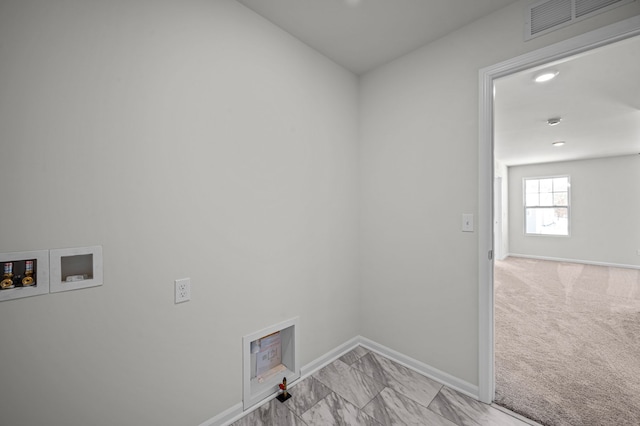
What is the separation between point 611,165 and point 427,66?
7544 mm

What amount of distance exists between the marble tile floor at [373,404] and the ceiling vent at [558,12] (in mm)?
2417

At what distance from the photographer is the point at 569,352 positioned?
2.51 metres

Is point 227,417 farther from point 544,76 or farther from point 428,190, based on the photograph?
point 544,76

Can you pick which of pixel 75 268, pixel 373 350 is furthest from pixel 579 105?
pixel 75 268

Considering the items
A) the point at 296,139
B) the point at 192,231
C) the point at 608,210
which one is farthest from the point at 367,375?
the point at 608,210

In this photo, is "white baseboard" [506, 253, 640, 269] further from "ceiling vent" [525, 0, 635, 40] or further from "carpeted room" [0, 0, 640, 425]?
"ceiling vent" [525, 0, 635, 40]

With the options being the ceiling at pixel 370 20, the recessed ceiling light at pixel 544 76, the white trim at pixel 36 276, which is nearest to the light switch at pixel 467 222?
the ceiling at pixel 370 20

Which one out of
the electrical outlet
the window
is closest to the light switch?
the electrical outlet

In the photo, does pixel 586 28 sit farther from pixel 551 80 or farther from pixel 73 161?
pixel 73 161

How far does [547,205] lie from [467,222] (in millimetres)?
7429

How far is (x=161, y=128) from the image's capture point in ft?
4.62

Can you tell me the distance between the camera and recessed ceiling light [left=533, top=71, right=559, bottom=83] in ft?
8.11

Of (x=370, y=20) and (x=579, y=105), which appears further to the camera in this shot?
(x=579, y=105)

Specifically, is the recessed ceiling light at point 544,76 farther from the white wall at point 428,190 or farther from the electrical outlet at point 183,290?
the electrical outlet at point 183,290
